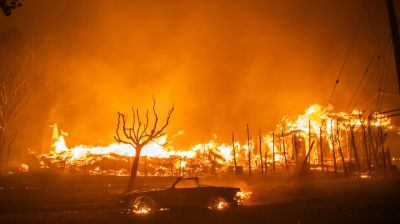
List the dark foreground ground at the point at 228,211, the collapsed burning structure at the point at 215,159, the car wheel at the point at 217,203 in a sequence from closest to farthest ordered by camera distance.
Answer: the dark foreground ground at the point at 228,211 < the car wheel at the point at 217,203 < the collapsed burning structure at the point at 215,159

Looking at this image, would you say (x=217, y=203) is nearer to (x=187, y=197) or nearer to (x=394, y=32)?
(x=187, y=197)

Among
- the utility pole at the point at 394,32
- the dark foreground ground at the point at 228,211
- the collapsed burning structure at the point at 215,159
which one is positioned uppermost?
the utility pole at the point at 394,32

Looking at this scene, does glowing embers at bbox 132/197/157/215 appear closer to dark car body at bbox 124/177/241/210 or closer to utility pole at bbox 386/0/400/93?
dark car body at bbox 124/177/241/210

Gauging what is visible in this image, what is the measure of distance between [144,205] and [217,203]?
3.66 metres

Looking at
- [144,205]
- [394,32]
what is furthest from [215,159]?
[394,32]

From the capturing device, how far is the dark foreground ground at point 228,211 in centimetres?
1288

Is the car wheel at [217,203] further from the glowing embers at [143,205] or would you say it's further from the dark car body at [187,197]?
the glowing embers at [143,205]

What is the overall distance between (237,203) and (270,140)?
40.4 meters

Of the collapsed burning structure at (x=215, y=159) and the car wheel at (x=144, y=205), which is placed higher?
the collapsed burning structure at (x=215, y=159)

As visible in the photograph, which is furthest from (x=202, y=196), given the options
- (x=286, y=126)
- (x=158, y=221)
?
(x=286, y=126)

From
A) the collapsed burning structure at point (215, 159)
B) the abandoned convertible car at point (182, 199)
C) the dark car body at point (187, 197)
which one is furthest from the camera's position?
the collapsed burning structure at point (215, 159)

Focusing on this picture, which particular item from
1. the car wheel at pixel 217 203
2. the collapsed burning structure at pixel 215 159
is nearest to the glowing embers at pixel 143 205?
the car wheel at pixel 217 203

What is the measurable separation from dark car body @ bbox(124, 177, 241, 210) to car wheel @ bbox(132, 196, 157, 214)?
0.16ft

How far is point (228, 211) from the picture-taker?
14.8 m
